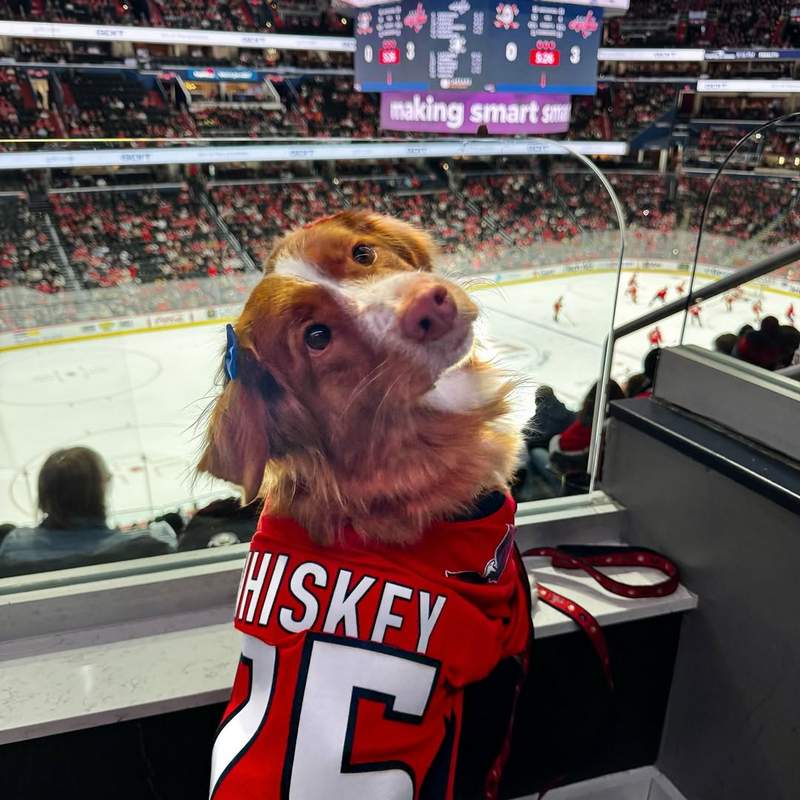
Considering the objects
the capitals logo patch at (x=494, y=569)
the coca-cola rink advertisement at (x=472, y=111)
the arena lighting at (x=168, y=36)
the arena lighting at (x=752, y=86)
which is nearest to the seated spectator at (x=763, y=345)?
the capitals logo patch at (x=494, y=569)

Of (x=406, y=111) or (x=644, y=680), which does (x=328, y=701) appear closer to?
(x=644, y=680)

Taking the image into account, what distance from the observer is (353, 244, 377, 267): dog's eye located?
0.83m

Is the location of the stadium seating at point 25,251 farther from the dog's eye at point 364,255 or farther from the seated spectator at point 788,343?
the seated spectator at point 788,343

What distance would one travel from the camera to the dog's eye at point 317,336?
0.77 meters

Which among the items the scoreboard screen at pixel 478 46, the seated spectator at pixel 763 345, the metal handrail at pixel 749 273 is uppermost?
the scoreboard screen at pixel 478 46

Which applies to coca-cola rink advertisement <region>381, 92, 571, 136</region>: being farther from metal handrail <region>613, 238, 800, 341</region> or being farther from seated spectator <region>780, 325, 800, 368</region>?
seated spectator <region>780, 325, 800, 368</region>

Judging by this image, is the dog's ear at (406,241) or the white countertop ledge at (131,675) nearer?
the dog's ear at (406,241)

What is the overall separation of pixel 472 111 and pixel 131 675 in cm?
1124

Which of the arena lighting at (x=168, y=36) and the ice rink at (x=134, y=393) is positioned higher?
the arena lighting at (x=168, y=36)

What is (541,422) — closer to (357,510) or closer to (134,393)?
(357,510)

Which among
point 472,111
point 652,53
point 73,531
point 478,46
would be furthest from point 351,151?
point 652,53

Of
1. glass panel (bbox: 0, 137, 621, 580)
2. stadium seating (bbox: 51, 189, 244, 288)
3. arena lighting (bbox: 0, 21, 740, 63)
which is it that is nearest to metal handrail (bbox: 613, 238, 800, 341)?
glass panel (bbox: 0, 137, 621, 580)

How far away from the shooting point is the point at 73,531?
1.52 meters

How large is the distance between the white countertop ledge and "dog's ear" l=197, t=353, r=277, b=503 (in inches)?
21.9
